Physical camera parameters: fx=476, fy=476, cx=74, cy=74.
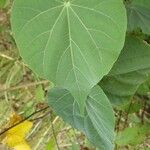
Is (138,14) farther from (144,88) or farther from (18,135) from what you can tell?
(18,135)

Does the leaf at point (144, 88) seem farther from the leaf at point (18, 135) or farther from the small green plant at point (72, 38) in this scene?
the small green plant at point (72, 38)

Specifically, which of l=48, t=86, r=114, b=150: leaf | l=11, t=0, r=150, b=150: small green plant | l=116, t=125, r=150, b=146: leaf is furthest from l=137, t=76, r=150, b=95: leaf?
l=11, t=0, r=150, b=150: small green plant

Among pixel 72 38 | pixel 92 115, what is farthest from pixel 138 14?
pixel 72 38

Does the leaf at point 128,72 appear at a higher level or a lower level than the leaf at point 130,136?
higher

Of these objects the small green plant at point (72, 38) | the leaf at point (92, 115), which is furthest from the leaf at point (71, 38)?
the leaf at point (92, 115)

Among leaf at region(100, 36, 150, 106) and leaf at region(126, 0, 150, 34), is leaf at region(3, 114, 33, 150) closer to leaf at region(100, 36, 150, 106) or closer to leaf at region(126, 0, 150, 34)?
leaf at region(100, 36, 150, 106)

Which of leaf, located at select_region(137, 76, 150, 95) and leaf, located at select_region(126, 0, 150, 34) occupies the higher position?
leaf, located at select_region(126, 0, 150, 34)
